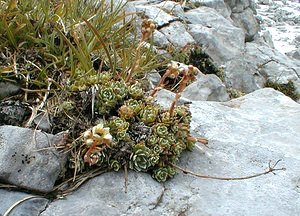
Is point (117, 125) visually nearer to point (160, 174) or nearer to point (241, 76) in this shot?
point (160, 174)

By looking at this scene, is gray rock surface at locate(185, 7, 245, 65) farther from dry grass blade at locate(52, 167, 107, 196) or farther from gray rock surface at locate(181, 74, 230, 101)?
dry grass blade at locate(52, 167, 107, 196)

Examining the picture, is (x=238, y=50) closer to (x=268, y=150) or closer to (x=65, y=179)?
(x=268, y=150)

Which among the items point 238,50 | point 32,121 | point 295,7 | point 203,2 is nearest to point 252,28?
point 203,2

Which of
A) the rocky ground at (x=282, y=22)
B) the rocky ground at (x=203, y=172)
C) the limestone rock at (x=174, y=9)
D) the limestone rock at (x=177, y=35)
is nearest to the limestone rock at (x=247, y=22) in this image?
the rocky ground at (x=282, y=22)

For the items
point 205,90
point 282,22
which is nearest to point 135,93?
point 205,90

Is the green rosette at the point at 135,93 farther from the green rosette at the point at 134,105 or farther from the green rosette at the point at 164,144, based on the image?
the green rosette at the point at 164,144

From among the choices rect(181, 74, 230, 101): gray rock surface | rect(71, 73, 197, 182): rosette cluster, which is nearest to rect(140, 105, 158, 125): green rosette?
rect(71, 73, 197, 182): rosette cluster
